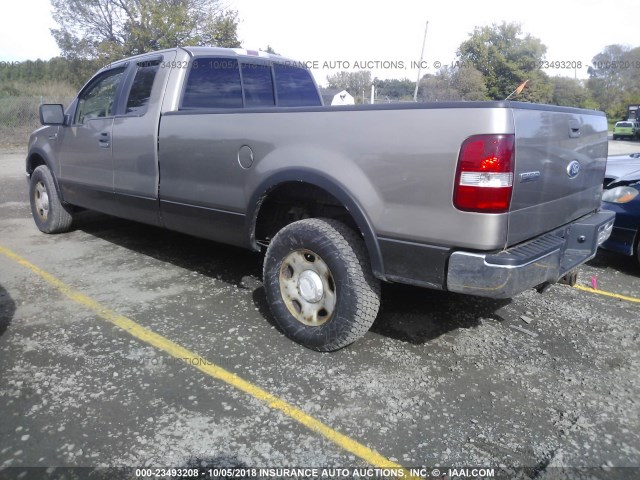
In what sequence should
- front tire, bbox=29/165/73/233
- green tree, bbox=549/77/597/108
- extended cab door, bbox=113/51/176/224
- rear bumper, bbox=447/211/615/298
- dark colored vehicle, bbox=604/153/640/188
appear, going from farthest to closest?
green tree, bbox=549/77/597/108
front tire, bbox=29/165/73/233
dark colored vehicle, bbox=604/153/640/188
extended cab door, bbox=113/51/176/224
rear bumper, bbox=447/211/615/298

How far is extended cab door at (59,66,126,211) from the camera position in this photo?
4484mm

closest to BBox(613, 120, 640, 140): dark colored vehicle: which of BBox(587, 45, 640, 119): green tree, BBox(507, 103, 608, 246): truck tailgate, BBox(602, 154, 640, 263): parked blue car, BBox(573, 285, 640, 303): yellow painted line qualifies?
BBox(587, 45, 640, 119): green tree

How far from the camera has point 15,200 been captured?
8203mm

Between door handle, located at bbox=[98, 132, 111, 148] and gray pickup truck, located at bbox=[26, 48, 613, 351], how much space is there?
0.03 m

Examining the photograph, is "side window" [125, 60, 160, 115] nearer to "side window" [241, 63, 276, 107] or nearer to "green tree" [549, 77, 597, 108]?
"side window" [241, 63, 276, 107]

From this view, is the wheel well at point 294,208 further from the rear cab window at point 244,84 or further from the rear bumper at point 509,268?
the rear cab window at point 244,84

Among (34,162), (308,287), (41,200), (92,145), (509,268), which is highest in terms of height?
(92,145)

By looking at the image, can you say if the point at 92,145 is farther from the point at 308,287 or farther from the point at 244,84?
the point at 308,287

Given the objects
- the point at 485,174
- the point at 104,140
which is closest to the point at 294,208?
the point at 485,174

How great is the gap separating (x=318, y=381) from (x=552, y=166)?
5.74ft

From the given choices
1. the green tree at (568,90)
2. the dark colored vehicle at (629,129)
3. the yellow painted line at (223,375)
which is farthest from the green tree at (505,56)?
the yellow painted line at (223,375)

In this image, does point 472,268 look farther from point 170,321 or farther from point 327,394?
point 170,321

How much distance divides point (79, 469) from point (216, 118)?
7.47ft

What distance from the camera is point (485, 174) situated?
2.28m
